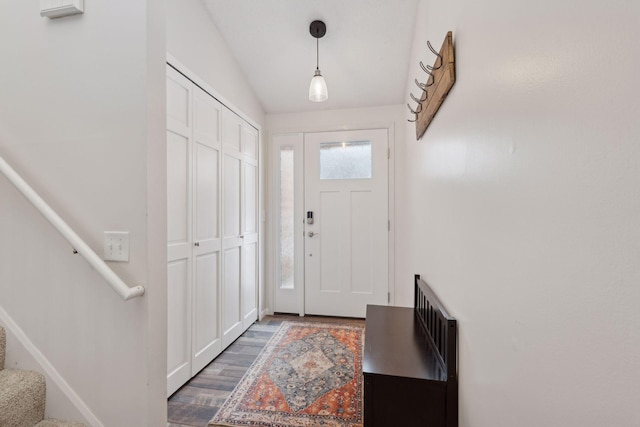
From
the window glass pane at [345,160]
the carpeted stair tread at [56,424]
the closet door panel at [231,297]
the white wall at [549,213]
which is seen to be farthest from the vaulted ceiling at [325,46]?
the carpeted stair tread at [56,424]

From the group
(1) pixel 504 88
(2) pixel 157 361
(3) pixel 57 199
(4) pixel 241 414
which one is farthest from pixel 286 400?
(1) pixel 504 88

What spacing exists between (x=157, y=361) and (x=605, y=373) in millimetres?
1392

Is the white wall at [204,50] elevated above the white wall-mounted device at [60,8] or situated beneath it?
elevated above

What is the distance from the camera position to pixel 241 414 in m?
1.71

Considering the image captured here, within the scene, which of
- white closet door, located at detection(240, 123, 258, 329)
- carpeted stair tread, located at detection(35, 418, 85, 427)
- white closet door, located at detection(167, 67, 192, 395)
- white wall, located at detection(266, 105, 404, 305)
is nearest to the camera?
carpeted stair tread, located at detection(35, 418, 85, 427)

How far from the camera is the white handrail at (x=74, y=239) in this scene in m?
1.10

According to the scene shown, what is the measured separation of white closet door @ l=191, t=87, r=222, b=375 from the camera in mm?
2143

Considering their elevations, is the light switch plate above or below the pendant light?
below

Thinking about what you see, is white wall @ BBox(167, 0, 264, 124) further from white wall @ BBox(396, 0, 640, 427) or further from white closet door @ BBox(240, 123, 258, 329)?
white wall @ BBox(396, 0, 640, 427)

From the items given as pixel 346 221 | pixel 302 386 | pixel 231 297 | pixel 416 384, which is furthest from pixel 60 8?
pixel 346 221

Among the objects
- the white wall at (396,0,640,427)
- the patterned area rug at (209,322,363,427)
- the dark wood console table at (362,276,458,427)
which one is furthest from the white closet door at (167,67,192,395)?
the white wall at (396,0,640,427)

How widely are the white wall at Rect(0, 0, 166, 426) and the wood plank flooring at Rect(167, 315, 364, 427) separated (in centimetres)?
59

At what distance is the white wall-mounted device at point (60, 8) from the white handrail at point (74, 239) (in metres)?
0.64

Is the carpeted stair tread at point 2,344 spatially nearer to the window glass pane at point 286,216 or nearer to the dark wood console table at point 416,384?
the dark wood console table at point 416,384
